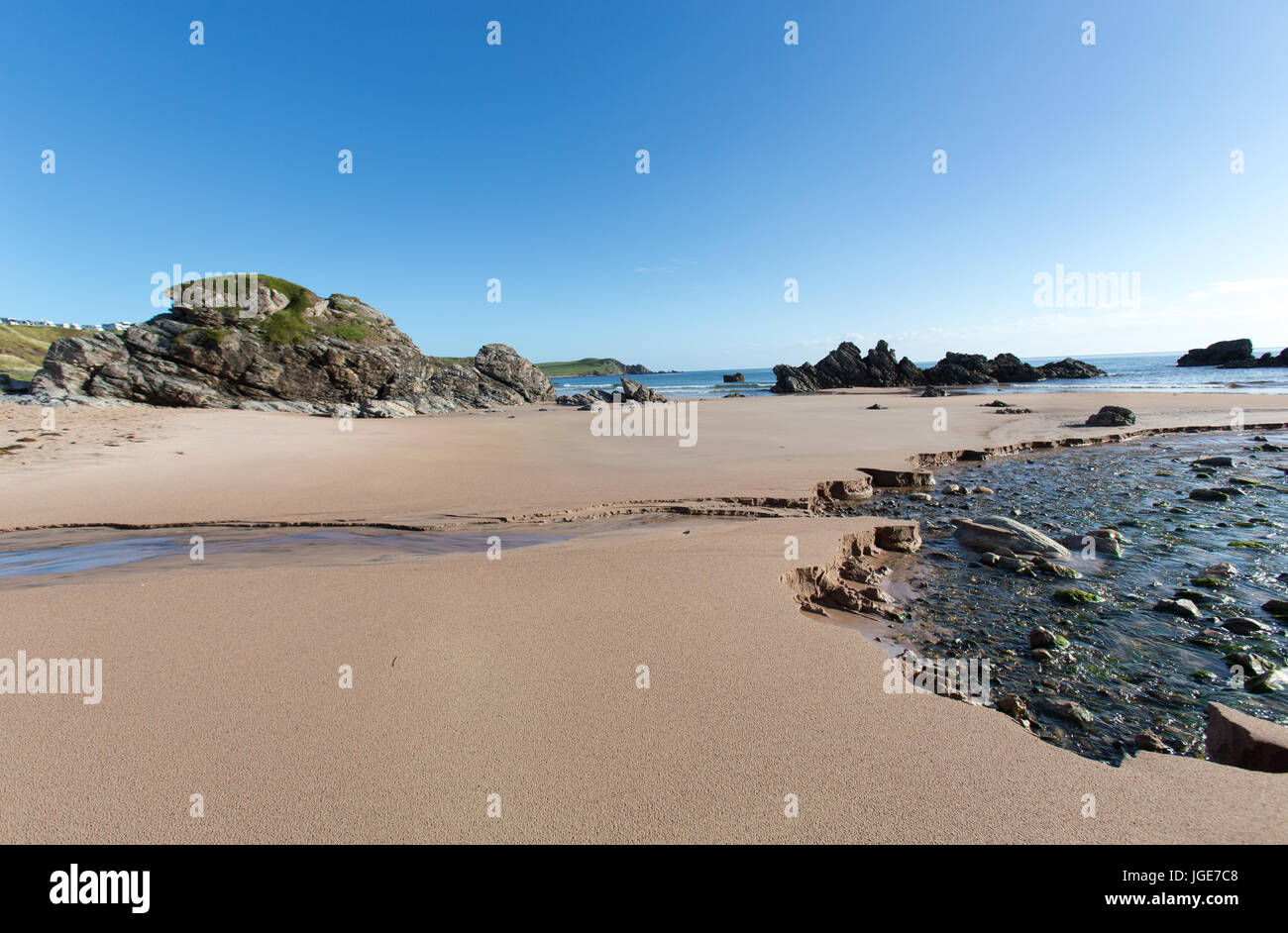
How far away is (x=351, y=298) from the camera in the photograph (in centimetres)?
3453

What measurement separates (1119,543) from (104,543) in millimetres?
13450

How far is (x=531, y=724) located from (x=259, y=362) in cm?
3140

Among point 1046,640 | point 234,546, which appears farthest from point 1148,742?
point 234,546

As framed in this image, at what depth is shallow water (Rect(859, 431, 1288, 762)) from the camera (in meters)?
3.79

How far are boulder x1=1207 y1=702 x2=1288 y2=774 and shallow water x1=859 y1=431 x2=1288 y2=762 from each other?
0.52 feet

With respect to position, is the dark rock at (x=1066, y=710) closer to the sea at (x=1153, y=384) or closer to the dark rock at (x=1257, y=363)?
the sea at (x=1153, y=384)

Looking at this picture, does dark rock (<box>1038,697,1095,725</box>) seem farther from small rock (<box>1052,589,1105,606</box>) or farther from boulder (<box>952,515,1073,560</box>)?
boulder (<box>952,515,1073,560</box>)

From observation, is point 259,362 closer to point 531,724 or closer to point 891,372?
point 531,724

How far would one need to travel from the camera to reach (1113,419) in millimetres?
19609

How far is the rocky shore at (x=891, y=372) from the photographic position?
6531cm

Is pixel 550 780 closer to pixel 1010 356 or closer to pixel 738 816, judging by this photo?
pixel 738 816

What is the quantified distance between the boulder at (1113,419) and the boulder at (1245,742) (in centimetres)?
2089

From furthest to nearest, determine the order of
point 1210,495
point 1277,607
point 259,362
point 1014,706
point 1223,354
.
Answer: point 1223,354 < point 259,362 < point 1210,495 < point 1277,607 < point 1014,706
